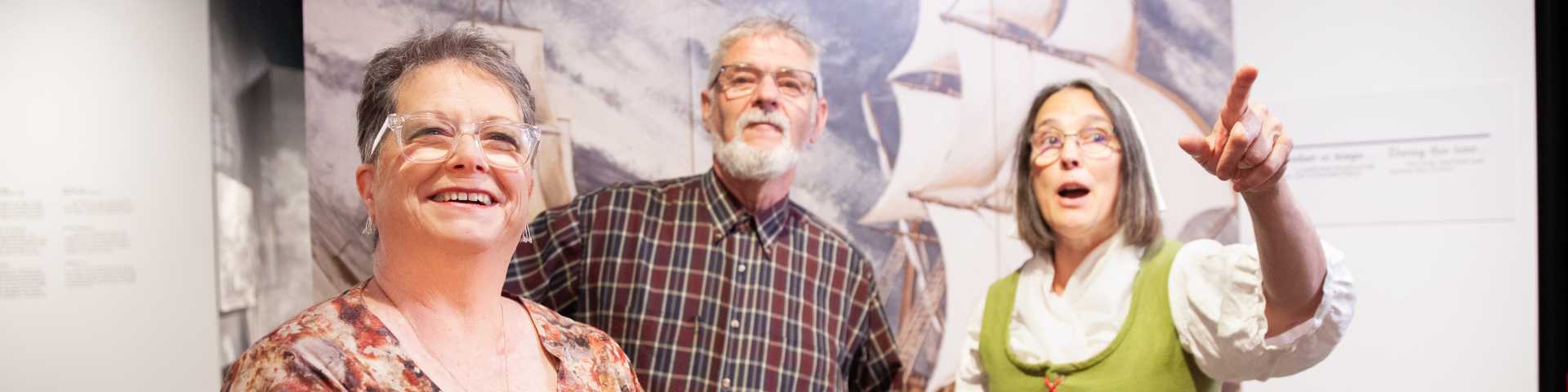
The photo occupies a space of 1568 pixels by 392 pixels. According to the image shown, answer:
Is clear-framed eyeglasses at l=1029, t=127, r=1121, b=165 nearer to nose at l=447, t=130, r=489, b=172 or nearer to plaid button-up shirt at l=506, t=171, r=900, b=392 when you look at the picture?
plaid button-up shirt at l=506, t=171, r=900, b=392

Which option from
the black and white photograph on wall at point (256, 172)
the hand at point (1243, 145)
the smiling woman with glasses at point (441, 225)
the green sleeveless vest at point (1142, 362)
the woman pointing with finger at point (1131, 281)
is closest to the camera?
the smiling woman with glasses at point (441, 225)

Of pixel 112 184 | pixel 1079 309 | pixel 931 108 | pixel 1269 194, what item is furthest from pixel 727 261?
pixel 112 184

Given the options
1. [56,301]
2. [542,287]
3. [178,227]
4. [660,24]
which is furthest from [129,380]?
[660,24]

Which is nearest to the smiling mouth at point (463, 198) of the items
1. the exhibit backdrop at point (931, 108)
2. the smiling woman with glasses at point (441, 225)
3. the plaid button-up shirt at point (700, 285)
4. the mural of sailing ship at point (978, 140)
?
the smiling woman with glasses at point (441, 225)

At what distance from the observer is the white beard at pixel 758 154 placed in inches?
93.3

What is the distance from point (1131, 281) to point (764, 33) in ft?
3.98

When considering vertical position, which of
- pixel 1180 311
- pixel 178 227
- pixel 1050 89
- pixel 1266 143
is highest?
pixel 1050 89

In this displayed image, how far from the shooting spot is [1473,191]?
9.59 ft

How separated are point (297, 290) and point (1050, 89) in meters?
2.27

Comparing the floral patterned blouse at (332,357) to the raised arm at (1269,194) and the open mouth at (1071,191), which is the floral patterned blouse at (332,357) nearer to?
the raised arm at (1269,194)

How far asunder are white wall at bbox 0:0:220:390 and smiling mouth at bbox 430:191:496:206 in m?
1.39

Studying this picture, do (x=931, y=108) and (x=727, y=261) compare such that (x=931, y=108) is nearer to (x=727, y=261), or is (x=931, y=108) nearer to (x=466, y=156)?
(x=727, y=261)

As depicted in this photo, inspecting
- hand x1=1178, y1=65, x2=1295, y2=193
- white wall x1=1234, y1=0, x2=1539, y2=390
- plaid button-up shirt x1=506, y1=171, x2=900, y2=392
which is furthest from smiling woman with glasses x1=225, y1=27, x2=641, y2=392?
white wall x1=1234, y1=0, x2=1539, y2=390

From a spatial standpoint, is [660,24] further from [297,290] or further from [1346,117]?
[1346,117]
